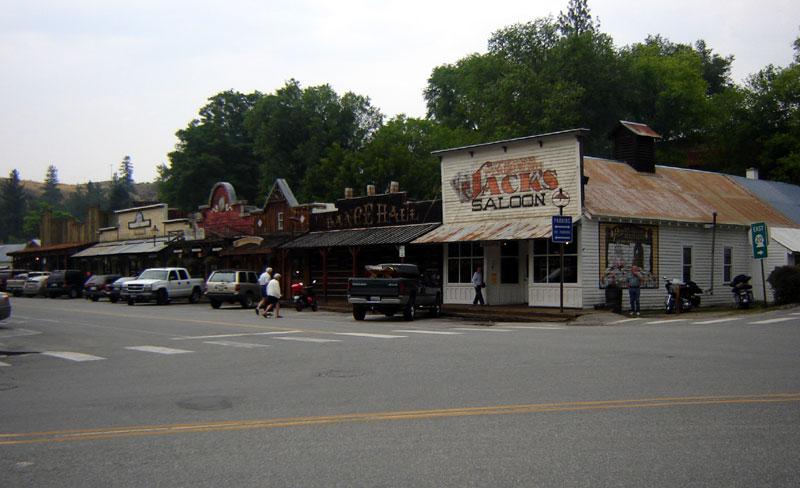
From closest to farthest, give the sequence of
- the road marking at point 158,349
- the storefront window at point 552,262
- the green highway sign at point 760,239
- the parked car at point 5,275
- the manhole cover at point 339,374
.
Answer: the manhole cover at point 339,374
the road marking at point 158,349
the green highway sign at point 760,239
the storefront window at point 552,262
the parked car at point 5,275

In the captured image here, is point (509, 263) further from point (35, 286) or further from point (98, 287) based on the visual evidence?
point (35, 286)

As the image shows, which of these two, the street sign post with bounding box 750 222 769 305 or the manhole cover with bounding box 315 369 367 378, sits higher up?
the street sign post with bounding box 750 222 769 305

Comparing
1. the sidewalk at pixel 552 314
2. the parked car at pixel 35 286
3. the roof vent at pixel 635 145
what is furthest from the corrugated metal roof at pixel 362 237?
the parked car at pixel 35 286

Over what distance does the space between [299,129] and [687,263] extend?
47585mm

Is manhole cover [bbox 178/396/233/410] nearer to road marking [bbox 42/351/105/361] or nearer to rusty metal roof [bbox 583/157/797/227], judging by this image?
road marking [bbox 42/351/105/361]

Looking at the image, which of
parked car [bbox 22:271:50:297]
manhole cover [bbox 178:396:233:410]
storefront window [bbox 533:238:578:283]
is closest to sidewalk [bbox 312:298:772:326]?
storefront window [bbox 533:238:578:283]

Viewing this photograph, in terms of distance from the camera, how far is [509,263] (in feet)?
94.0

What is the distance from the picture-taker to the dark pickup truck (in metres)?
23.5

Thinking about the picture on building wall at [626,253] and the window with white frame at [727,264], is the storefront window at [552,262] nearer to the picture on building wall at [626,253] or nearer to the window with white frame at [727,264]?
the picture on building wall at [626,253]

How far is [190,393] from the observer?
945 cm

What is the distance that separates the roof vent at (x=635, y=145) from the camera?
3165 centimetres

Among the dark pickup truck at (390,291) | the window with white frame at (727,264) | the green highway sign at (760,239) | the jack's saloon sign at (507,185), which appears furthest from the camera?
the window with white frame at (727,264)

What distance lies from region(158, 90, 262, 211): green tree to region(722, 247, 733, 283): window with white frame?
2017 inches

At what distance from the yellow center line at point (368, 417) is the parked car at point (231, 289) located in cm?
2546
